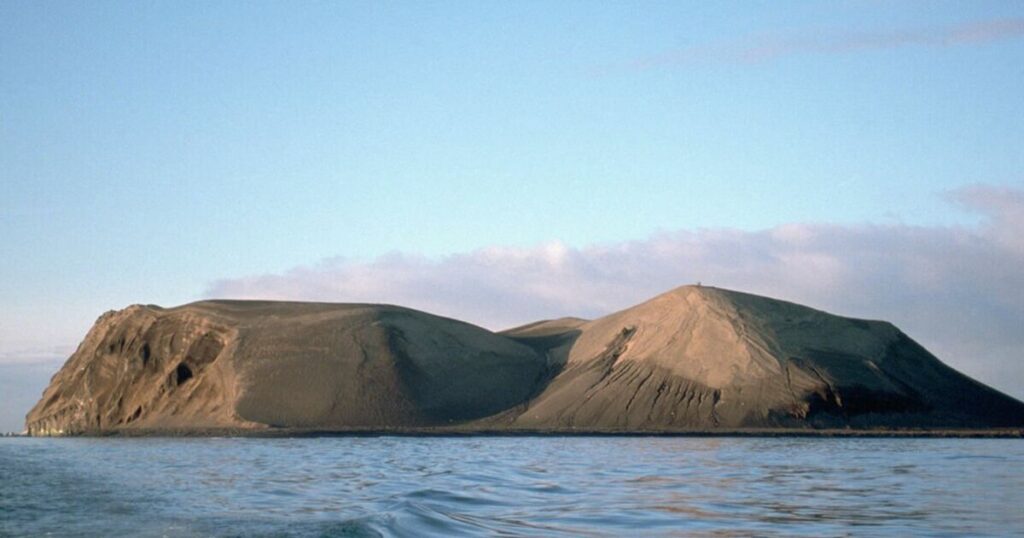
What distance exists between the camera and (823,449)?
201 ft

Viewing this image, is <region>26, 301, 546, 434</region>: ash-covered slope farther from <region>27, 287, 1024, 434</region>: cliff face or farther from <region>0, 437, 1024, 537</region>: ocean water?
<region>0, 437, 1024, 537</region>: ocean water

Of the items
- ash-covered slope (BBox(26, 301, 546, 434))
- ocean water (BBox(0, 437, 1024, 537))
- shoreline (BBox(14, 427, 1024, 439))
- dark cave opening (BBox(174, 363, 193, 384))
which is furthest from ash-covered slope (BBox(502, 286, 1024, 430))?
ocean water (BBox(0, 437, 1024, 537))

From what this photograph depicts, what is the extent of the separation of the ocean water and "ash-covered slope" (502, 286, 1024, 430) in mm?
48417

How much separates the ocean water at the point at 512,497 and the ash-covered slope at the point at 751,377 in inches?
1906

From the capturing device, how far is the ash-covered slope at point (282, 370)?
104375 millimetres

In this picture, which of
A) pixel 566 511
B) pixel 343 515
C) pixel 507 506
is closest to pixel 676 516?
pixel 566 511

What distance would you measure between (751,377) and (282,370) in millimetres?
41423

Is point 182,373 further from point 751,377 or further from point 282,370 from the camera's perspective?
point 751,377

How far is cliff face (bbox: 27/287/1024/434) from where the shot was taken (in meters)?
98.2

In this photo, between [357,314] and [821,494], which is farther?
[357,314]

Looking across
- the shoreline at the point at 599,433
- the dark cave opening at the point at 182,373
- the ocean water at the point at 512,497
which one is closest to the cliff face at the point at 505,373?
the dark cave opening at the point at 182,373

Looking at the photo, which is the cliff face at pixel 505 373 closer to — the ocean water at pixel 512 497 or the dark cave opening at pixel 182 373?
the dark cave opening at pixel 182 373

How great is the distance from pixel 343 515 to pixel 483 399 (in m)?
86.2

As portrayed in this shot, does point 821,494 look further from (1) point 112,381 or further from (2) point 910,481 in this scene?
(1) point 112,381
